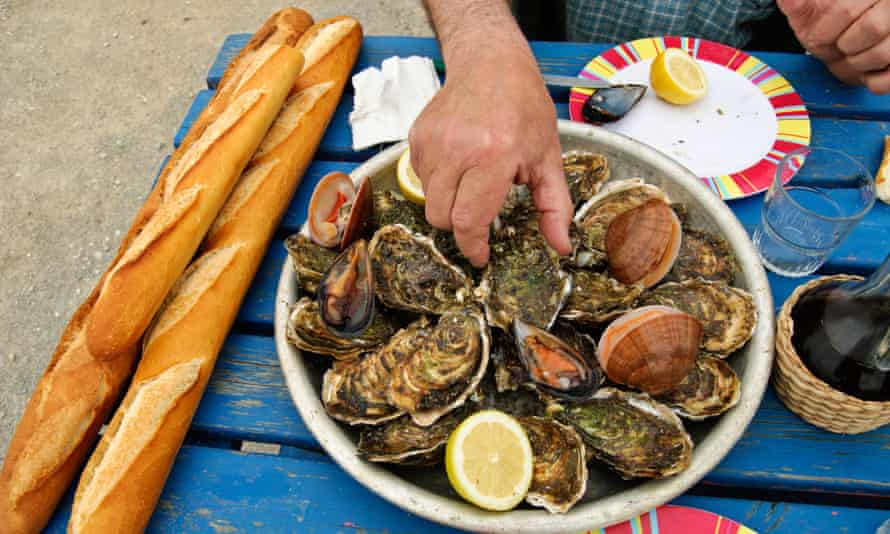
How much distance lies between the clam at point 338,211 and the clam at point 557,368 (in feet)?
1.41

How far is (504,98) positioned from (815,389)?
78cm

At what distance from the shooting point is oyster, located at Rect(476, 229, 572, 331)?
3.81 ft

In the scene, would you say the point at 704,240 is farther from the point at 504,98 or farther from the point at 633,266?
the point at 504,98

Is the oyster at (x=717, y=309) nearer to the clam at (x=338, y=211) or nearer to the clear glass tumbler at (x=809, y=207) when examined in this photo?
the clear glass tumbler at (x=809, y=207)

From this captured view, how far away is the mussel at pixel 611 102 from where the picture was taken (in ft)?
5.17

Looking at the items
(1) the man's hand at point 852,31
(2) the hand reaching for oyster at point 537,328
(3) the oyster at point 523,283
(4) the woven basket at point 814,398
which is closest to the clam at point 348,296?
(2) the hand reaching for oyster at point 537,328

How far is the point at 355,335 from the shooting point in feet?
3.75

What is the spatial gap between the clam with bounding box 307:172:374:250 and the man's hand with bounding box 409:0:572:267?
153 mm

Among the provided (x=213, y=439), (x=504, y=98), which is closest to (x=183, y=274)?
(x=213, y=439)

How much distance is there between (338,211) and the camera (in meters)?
1.35

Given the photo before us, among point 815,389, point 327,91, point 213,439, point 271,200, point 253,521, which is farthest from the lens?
point 327,91

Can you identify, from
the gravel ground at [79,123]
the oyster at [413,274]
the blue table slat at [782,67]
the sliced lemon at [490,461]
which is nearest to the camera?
the sliced lemon at [490,461]

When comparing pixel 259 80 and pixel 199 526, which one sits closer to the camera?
pixel 199 526

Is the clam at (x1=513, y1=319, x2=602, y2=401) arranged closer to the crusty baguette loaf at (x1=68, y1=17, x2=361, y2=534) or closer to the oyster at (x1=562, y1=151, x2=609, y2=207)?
the oyster at (x1=562, y1=151, x2=609, y2=207)
